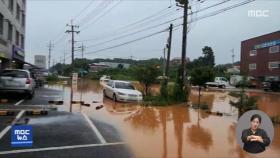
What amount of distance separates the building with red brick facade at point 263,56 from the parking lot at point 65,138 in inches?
1677

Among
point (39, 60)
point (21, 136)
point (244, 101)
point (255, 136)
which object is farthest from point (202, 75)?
point (39, 60)

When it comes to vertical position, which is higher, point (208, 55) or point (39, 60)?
point (208, 55)

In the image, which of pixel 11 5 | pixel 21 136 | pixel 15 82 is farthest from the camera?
pixel 11 5

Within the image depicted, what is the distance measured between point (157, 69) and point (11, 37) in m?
16.9

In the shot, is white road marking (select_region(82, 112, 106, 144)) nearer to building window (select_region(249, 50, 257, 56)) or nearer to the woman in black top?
the woman in black top

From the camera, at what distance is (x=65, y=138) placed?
9.71 meters

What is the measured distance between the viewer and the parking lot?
26.7 feet

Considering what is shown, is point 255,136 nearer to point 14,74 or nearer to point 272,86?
point 14,74

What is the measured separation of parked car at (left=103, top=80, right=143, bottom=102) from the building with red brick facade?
31532 mm

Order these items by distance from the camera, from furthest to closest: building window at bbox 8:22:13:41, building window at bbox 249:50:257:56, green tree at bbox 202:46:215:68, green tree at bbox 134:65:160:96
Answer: green tree at bbox 202:46:215:68 → building window at bbox 249:50:257:56 → building window at bbox 8:22:13:41 → green tree at bbox 134:65:160:96

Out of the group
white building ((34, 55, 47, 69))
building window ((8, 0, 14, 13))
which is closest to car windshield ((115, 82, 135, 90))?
building window ((8, 0, 14, 13))

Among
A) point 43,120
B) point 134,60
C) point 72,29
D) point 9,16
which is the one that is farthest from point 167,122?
point 134,60

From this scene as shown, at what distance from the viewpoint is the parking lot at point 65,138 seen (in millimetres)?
8133

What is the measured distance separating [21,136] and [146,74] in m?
19.4
